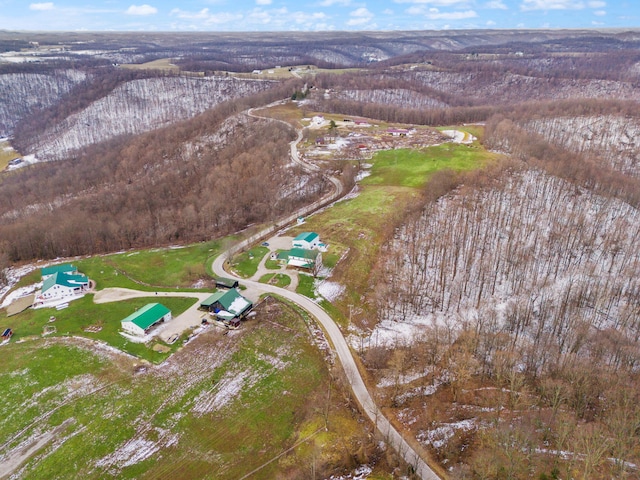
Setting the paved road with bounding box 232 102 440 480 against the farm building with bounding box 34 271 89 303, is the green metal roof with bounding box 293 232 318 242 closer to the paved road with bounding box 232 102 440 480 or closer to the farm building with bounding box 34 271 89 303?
the paved road with bounding box 232 102 440 480

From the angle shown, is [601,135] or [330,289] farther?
[601,135]

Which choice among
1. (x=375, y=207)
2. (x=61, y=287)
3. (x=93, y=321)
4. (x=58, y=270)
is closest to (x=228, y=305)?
(x=93, y=321)

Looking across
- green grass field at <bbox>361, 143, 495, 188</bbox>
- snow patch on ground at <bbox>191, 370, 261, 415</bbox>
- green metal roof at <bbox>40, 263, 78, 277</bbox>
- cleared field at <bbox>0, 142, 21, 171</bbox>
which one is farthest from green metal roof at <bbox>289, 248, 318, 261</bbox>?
cleared field at <bbox>0, 142, 21, 171</bbox>

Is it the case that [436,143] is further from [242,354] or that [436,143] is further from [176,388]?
[176,388]

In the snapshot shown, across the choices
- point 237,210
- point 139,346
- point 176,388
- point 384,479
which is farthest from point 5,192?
point 384,479

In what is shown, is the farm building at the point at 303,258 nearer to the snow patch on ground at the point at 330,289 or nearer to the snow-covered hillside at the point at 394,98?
the snow patch on ground at the point at 330,289

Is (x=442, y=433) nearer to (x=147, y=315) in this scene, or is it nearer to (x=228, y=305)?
(x=228, y=305)

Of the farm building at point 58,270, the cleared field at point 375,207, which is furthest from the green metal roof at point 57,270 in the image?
the cleared field at point 375,207
